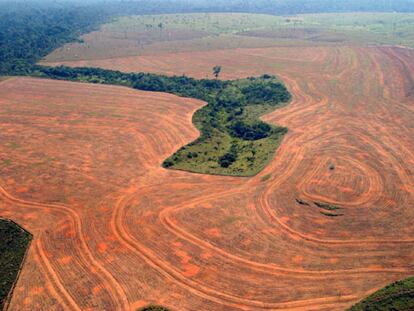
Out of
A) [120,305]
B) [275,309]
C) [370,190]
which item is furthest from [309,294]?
[370,190]

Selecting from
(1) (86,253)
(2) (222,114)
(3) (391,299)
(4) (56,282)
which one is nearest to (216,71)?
(2) (222,114)

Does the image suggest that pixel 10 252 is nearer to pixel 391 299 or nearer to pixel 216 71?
pixel 391 299

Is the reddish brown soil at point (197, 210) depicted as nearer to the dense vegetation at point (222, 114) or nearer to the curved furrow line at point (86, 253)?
the curved furrow line at point (86, 253)

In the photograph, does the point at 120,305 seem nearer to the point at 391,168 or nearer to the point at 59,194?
the point at 59,194

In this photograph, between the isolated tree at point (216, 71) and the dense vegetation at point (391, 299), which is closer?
the dense vegetation at point (391, 299)

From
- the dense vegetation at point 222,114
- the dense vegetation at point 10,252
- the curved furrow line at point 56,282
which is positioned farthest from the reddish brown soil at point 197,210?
the dense vegetation at point 222,114

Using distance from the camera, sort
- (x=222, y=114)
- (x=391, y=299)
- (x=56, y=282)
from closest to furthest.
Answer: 1. (x=391, y=299)
2. (x=56, y=282)
3. (x=222, y=114)
